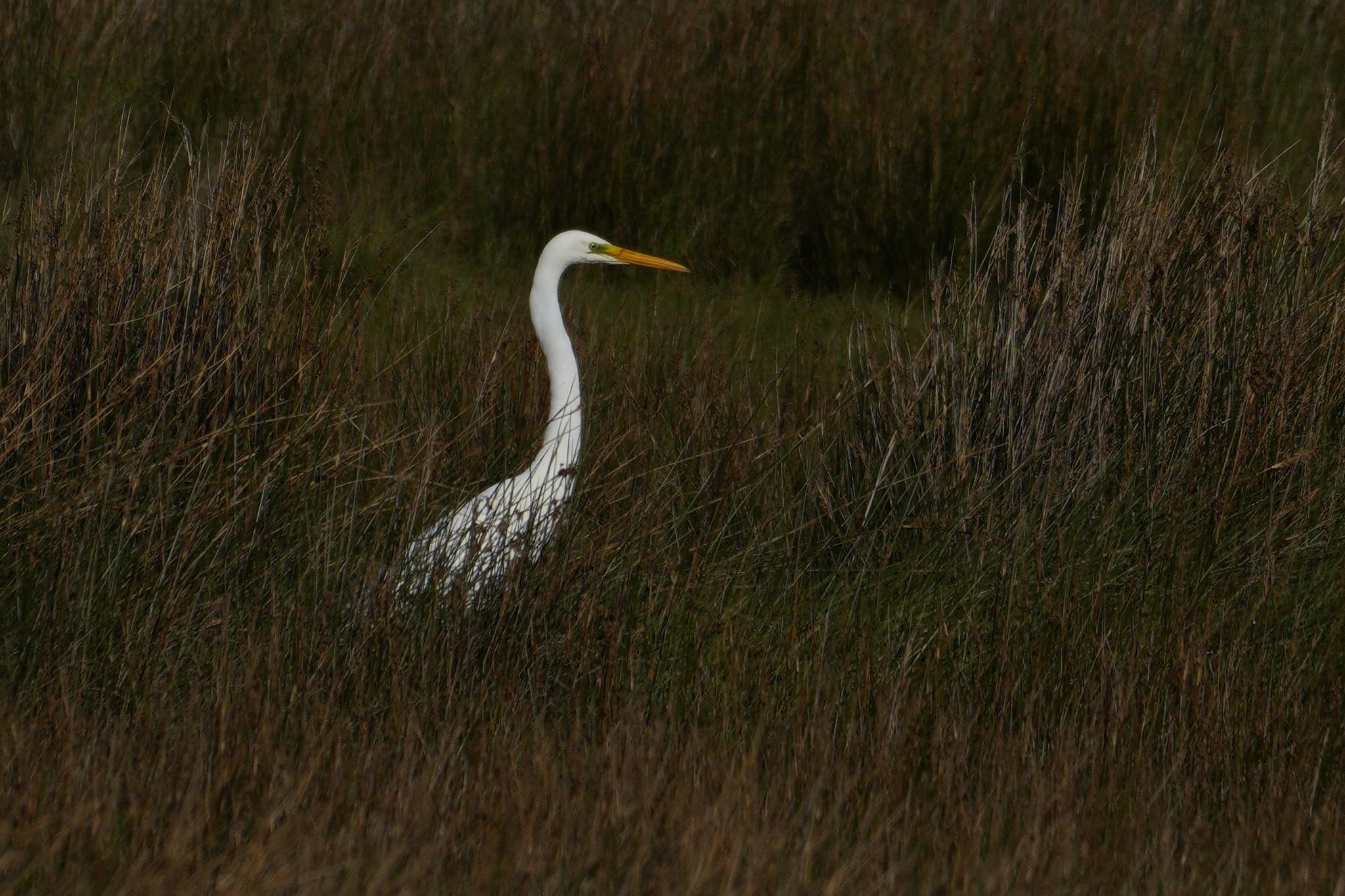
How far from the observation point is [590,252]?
15.1 feet

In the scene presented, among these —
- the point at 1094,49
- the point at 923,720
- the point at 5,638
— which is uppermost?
the point at 1094,49

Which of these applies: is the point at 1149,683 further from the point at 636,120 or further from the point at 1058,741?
the point at 636,120

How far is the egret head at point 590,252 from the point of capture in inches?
178

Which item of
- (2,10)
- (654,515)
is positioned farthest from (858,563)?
(2,10)

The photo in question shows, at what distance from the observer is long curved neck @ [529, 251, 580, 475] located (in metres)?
4.07

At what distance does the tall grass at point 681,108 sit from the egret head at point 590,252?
7.54ft

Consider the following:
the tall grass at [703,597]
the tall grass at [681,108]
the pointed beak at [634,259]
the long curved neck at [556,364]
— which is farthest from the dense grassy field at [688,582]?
the tall grass at [681,108]

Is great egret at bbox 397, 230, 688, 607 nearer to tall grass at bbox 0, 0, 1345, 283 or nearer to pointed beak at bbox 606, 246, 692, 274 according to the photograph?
pointed beak at bbox 606, 246, 692, 274

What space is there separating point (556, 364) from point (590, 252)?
1.44ft

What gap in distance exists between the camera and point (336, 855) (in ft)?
8.04

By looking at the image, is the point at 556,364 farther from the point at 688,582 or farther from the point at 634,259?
the point at 688,582

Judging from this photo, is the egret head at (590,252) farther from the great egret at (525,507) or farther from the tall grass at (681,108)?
the tall grass at (681,108)

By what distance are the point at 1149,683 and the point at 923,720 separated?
41 cm

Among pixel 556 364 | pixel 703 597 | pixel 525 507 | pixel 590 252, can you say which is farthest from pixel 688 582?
pixel 590 252
